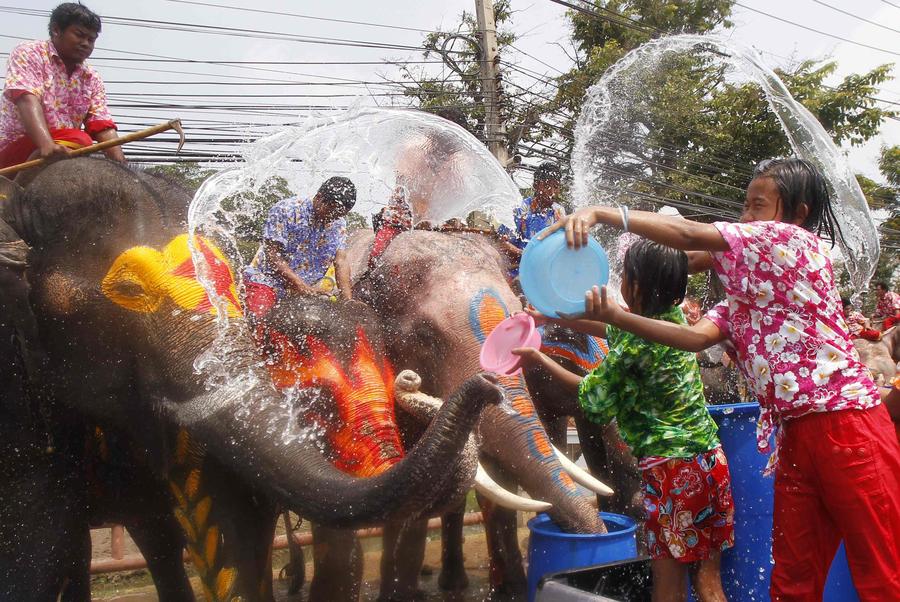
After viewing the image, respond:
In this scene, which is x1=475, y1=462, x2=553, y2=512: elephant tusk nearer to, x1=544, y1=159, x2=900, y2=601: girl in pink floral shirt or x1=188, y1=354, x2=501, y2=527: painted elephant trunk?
x1=188, y1=354, x2=501, y2=527: painted elephant trunk

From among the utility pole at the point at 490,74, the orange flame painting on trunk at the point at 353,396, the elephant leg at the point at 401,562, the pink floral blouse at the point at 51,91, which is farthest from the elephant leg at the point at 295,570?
the utility pole at the point at 490,74

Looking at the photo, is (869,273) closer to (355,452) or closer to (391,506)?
(355,452)

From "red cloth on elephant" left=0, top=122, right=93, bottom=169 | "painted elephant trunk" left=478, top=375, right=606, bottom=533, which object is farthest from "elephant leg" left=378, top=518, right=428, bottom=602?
"red cloth on elephant" left=0, top=122, right=93, bottom=169

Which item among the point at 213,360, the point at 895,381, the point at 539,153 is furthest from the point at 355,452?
the point at 539,153

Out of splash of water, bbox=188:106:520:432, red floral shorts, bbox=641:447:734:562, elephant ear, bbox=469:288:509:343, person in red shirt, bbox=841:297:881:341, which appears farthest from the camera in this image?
person in red shirt, bbox=841:297:881:341

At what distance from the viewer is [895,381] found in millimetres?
3025

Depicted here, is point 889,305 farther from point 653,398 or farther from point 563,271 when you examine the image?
point 563,271

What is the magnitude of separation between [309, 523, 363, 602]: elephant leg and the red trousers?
219cm

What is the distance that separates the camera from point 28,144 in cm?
444

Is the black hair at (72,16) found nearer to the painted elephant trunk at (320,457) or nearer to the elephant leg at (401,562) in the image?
the painted elephant trunk at (320,457)

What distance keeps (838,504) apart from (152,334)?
104 inches

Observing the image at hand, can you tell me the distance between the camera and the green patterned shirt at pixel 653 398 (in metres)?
3.00

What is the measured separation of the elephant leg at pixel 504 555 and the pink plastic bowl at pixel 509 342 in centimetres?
216

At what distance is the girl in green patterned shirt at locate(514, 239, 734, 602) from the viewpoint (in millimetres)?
2969
